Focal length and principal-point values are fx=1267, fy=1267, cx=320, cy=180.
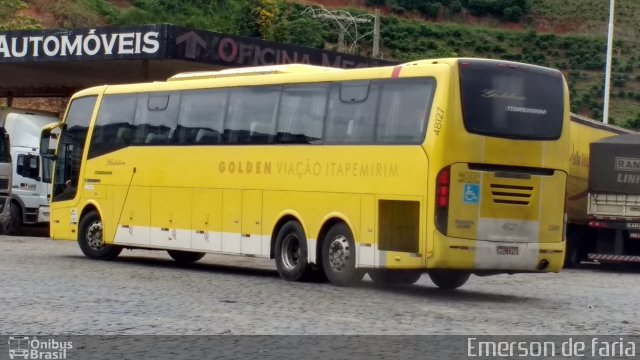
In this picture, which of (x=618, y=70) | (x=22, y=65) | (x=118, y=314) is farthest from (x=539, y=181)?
(x=618, y=70)

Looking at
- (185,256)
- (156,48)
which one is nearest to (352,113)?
(185,256)

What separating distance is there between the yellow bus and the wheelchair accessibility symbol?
0.04 ft

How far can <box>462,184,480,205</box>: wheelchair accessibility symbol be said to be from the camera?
16953 mm

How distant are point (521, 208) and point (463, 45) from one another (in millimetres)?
75781

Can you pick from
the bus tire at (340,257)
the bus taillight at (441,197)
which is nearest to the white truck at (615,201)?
the bus tire at (340,257)

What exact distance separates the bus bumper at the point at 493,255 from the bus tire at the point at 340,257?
71.2 inches

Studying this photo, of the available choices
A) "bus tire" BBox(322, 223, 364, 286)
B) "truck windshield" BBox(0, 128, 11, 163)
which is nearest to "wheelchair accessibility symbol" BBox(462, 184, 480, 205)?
"bus tire" BBox(322, 223, 364, 286)

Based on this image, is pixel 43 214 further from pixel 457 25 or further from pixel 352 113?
pixel 457 25

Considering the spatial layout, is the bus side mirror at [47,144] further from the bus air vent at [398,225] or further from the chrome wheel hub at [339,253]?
the bus air vent at [398,225]

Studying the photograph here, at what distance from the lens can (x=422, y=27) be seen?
9512 cm

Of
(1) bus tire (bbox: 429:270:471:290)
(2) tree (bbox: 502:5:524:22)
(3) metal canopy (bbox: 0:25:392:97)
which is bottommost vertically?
(1) bus tire (bbox: 429:270:471:290)

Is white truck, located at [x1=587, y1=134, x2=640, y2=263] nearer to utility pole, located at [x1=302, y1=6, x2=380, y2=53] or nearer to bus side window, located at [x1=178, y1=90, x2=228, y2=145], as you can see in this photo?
bus side window, located at [x1=178, y1=90, x2=228, y2=145]

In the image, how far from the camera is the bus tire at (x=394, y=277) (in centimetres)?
1973

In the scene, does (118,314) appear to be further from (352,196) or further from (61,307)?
(352,196)
